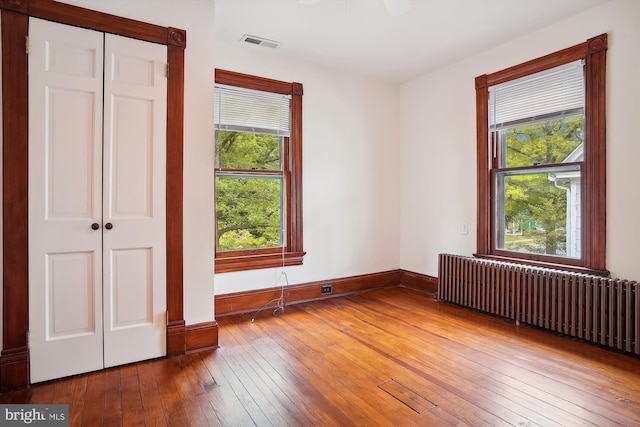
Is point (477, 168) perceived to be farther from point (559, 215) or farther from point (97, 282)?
point (97, 282)

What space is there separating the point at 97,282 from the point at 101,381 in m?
0.64

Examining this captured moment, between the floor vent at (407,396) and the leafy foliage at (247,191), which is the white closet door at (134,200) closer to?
the leafy foliage at (247,191)

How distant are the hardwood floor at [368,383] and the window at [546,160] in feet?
3.02

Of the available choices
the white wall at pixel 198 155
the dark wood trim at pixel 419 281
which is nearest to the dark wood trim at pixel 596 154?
→ the dark wood trim at pixel 419 281

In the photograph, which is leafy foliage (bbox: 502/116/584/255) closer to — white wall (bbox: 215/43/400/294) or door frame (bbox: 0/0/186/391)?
white wall (bbox: 215/43/400/294)

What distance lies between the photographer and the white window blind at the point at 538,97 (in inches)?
124

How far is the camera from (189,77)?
2715mm

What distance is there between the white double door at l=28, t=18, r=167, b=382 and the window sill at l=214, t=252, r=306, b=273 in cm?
100

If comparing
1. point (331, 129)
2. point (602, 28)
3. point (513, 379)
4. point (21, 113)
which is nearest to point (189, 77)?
point (21, 113)

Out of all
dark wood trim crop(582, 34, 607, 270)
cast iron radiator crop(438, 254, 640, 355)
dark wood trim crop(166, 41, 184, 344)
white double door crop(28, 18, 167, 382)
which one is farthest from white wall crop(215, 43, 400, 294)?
dark wood trim crop(582, 34, 607, 270)

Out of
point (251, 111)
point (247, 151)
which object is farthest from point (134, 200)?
point (251, 111)

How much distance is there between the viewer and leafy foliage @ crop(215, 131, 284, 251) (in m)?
3.69

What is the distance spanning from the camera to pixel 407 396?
6.91 feet

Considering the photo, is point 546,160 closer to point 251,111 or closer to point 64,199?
point 251,111
